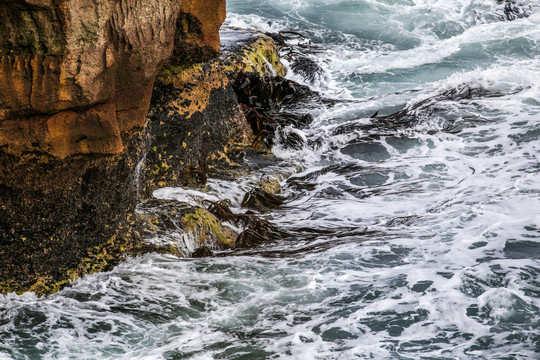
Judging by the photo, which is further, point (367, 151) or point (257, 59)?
point (257, 59)

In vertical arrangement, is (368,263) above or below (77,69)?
below

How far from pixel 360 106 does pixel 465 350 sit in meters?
5.28

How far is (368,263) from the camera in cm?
478

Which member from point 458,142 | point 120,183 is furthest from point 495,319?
point 458,142

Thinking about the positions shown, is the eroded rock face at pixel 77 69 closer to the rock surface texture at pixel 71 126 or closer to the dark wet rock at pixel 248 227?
the rock surface texture at pixel 71 126

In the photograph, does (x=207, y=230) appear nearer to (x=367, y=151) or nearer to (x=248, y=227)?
(x=248, y=227)

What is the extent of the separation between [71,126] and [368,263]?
2.25 m

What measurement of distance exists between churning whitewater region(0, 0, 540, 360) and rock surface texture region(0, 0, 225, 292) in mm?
263

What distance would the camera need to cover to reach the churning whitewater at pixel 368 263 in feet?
12.5

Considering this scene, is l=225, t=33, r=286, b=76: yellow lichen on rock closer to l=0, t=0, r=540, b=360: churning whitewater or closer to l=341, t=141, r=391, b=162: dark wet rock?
l=0, t=0, r=540, b=360: churning whitewater

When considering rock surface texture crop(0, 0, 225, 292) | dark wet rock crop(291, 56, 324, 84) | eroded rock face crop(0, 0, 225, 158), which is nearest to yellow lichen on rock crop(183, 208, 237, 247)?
rock surface texture crop(0, 0, 225, 292)

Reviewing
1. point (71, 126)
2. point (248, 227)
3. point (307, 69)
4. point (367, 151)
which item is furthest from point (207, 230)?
point (307, 69)

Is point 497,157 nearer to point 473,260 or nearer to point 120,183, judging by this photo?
point 473,260

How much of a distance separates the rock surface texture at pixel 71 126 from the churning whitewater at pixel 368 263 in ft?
0.86
